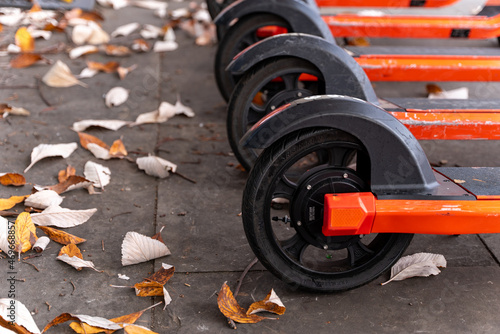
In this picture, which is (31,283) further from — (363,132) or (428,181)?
(428,181)

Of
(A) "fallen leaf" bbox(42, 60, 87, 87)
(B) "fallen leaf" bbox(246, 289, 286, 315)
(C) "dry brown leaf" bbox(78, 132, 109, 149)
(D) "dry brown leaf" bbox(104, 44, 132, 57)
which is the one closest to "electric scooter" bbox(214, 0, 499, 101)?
(C) "dry brown leaf" bbox(78, 132, 109, 149)

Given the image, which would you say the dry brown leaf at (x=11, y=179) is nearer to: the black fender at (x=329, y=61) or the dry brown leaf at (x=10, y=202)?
the dry brown leaf at (x=10, y=202)

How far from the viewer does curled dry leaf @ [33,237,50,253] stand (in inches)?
89.3

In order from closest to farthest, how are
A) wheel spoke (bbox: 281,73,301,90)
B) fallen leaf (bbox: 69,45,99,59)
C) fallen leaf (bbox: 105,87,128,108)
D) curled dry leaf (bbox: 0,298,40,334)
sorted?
curled dry leaf (bbox: 0,298,40,334), wheel spoke (bbox: 281,73,301,90), fallen leaf (bbox: 105,87,128,108), fallen leaf (bbox: 69,45,99,59)

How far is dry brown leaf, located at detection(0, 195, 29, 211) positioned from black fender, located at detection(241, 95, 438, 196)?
3.52ft

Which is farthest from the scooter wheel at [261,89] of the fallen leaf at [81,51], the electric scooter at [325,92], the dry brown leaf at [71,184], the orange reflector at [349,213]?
the fallen leaf at [81,51]

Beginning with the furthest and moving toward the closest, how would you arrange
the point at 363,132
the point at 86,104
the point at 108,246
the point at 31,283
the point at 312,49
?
the point at 86,104 → the point at 312,49 → the point at 108,246 → the point at 31,283 → the point at 363,132

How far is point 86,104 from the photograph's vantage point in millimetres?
3553

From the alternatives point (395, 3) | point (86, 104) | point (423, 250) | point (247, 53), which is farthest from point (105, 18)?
point (423, 250)

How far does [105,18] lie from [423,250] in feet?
11.4

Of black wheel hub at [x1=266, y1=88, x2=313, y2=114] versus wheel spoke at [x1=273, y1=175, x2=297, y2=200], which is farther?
black wheel hub at [x1=266, y1=88, x2=313, y2=114]

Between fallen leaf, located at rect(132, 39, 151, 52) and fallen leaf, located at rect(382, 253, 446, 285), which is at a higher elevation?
fallen leaf, located at rect(382, 253, 446, 285)

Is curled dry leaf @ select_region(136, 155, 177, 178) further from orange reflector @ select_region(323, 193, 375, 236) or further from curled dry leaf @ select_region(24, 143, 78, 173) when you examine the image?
orange reflector @ select_region(323, 193, 375, 236)

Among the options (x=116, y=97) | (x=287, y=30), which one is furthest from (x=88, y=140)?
(x=287, y=30)
